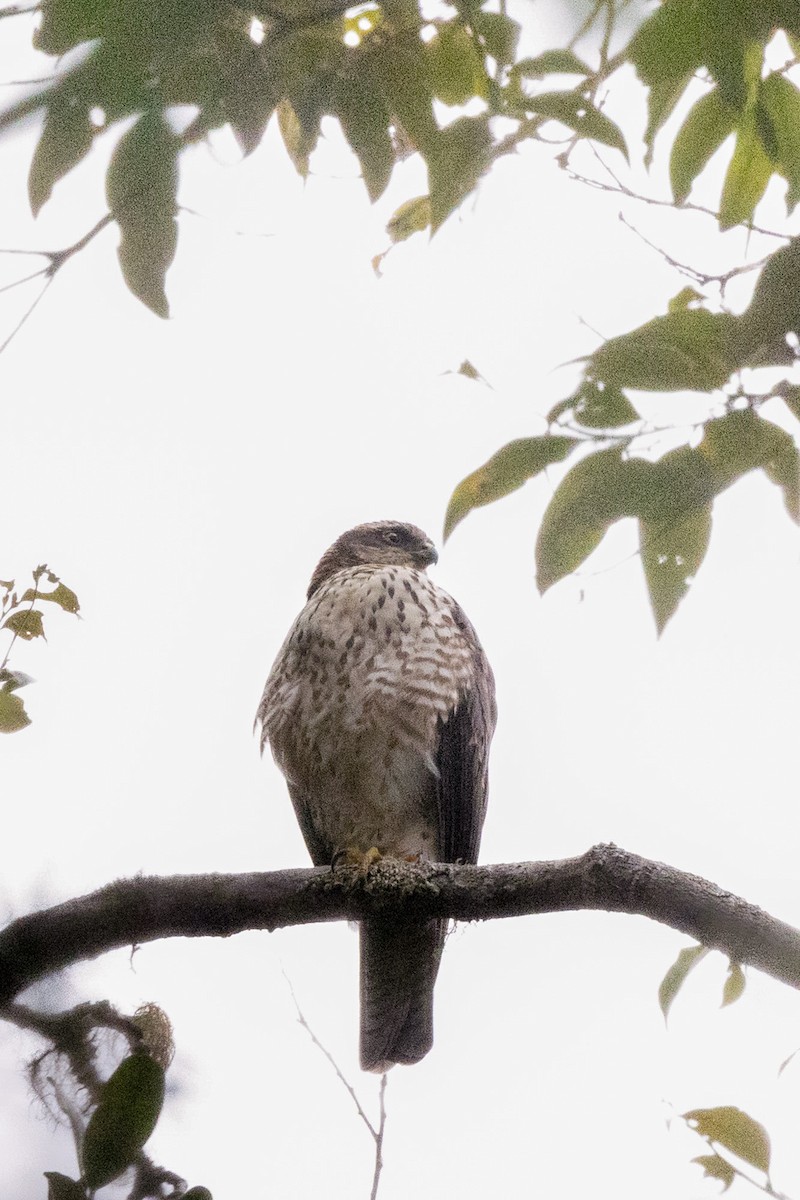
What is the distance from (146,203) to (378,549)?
160 inches

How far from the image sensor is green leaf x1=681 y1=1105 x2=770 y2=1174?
2193mm

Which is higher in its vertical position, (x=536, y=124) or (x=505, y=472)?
(x=536, y=124)

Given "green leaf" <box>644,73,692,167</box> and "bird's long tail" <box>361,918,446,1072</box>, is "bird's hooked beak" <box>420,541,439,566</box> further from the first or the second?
"green leaf" <box>644,73,692,167</box>

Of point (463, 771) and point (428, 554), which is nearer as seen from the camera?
point (463, 771)

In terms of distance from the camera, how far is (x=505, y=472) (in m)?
1.94

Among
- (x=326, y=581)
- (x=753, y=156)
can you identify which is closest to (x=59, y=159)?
(x=753, y=156)

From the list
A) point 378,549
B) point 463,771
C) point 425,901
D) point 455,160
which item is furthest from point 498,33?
point 378,549

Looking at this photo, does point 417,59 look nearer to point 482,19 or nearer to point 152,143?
point 482,19

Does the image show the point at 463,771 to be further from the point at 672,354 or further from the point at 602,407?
the point at 672,354

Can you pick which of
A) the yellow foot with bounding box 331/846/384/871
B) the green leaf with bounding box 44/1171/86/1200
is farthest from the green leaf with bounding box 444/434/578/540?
the yellow foot with bounding box 331/846/384/871

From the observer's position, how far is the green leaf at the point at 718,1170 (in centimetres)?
221

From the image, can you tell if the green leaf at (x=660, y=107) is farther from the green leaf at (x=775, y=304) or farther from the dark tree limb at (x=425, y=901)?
the dark tree limb at (x=425, y=901)

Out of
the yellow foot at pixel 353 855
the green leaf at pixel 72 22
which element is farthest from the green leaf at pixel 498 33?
the yellow foot at pixel 353 855

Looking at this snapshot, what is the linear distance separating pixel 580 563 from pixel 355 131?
69cm
